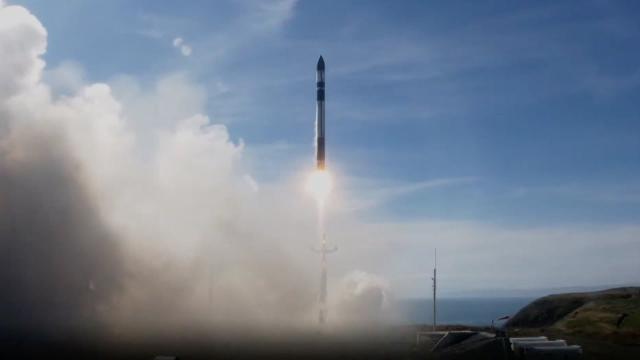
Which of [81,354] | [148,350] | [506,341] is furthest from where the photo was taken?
[148,350]

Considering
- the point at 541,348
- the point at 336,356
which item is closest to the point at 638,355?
the point at 541,348

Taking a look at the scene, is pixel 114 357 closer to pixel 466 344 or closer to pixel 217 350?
pixel 217 350

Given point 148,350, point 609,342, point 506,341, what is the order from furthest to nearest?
point 609,342 < point 148,350 < point 506,341

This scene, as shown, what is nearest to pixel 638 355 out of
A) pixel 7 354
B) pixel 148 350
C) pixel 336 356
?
pixel 336 356

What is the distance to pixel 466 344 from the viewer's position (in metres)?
128

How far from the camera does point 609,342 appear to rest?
188 m

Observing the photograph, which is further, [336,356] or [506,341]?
[336,356]

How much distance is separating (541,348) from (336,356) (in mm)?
51112

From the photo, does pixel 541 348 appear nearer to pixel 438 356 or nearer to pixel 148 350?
pixel 438 356

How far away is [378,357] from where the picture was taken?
15688cm

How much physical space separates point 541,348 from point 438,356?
84.2 feet

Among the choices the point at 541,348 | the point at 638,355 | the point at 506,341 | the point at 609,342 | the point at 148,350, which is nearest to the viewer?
the point at 506,341

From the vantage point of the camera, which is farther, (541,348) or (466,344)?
(541,348)

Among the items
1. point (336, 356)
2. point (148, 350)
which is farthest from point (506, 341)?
point (148, 350)
